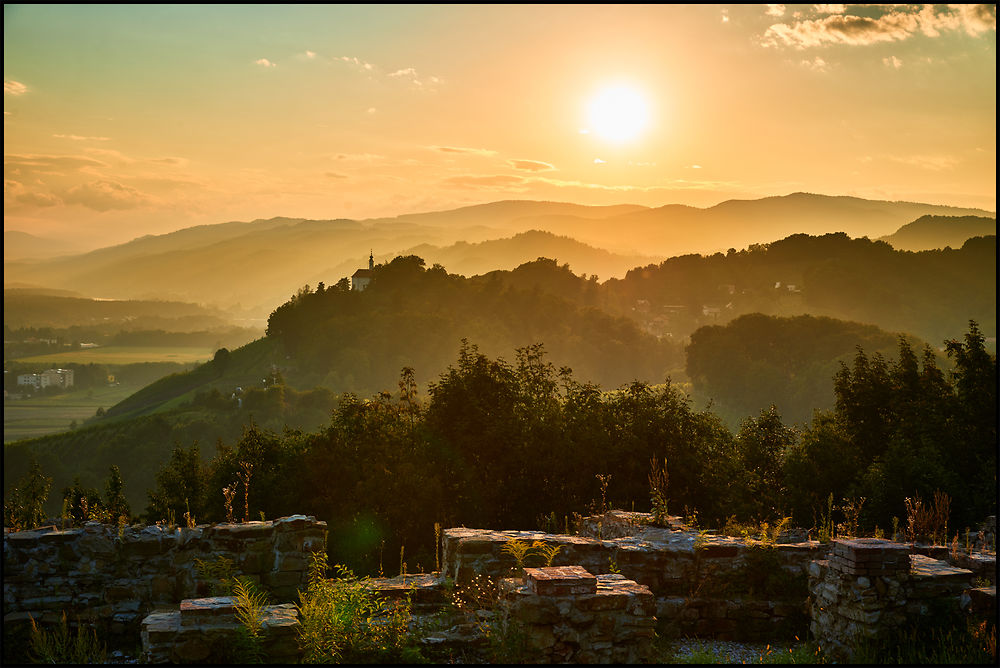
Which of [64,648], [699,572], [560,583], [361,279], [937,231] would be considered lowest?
[64,648]

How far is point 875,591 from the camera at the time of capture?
817 centimetres

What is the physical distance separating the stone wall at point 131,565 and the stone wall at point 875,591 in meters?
6.70

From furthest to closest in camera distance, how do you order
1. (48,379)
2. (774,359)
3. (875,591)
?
(48,379), (774,359), (875,591)

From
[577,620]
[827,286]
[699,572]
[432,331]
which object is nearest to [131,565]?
[577,620]

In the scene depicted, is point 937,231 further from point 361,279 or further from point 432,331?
point 361,279

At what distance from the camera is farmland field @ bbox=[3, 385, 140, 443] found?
455 feet

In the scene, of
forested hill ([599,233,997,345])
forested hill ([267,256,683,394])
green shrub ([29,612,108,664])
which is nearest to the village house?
forested hill ([267,256,683,394])

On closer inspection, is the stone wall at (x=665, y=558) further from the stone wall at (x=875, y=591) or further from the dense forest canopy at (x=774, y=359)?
the dense forest canopy at (x=774, y=359)

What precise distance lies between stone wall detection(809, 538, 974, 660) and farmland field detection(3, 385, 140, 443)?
481ft

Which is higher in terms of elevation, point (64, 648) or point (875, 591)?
point (875, 591)

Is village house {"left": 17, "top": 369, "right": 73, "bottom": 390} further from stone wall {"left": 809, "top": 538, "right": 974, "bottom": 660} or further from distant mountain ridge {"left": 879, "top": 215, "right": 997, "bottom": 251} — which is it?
stone wall {"left": 809, "top": 538, "right": 974, "bottom": 660}

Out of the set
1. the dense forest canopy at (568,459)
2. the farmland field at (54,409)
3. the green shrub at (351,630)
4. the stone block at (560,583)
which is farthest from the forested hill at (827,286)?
the green shrub at (351,630)

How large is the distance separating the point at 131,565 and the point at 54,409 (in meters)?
178

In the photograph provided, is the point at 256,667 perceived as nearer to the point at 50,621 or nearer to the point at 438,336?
the point at 50,621
